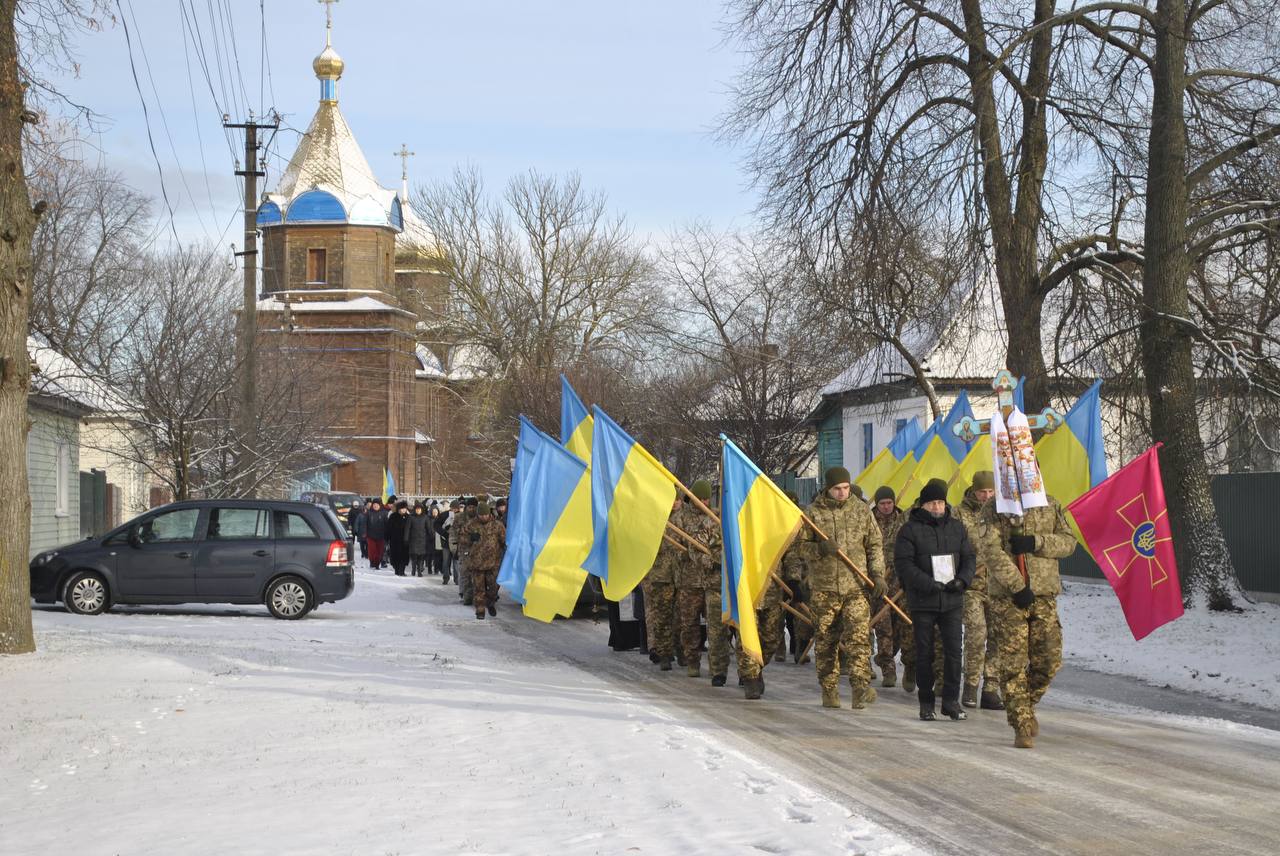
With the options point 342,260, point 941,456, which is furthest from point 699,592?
point 342,260

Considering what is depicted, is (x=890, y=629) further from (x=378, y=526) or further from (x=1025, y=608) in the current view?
(x=378, y=526)

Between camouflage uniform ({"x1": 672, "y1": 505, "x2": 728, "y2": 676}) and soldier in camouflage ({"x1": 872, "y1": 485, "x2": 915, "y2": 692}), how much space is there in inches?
58.4

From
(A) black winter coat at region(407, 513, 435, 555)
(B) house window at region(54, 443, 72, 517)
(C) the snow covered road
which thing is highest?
(B) house window at region(54, 443, 72, 517)

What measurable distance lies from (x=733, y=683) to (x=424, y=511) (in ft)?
70.8

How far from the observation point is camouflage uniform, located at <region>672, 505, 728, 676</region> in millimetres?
14242

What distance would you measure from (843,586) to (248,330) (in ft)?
62.9

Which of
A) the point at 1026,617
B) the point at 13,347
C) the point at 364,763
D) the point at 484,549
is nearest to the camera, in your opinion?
the point at 364,763

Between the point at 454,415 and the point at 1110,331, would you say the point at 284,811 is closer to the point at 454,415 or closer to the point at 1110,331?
the point at 1110,331

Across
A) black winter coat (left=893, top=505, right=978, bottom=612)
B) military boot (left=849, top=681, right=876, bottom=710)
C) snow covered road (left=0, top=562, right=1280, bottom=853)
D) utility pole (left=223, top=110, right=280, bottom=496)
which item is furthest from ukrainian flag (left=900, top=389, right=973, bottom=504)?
utility pole (left=223, top=110, right=280, bottom=496)

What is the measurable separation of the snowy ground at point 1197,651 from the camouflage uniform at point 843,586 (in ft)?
12.5

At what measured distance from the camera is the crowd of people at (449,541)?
2159cm

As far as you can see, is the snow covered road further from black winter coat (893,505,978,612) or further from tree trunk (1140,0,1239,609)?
tree trunk (1140,0,1239,609)

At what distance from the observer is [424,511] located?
1393 inches

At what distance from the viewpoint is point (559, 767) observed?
9.45 metres
